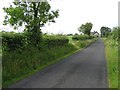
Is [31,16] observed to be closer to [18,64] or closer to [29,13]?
[29,13]

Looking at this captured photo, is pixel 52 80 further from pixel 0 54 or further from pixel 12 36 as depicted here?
pixel 12 36

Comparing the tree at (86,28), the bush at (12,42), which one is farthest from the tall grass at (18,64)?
the tree at (86,28)

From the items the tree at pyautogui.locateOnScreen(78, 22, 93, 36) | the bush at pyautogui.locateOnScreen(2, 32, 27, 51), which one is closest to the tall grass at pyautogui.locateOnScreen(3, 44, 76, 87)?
the bush at pyautogui.locateOnScreen(2, 32, 27, 51)

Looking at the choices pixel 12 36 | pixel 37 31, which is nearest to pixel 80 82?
pixel 12 36

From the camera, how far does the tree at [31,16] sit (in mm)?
26938

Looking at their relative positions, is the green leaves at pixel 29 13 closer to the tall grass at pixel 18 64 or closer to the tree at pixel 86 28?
the tall grass at pixel 18 64

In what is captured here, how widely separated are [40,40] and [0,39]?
9.17 metres

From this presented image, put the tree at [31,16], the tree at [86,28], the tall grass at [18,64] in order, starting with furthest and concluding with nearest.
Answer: the tree at [86,28]
the tree at [31,16]
the tall grass at [18,64]

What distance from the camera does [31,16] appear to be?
27328 millimetres

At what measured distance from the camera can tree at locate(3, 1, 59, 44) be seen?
26.9 meters

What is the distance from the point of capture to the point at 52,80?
49.6 feet

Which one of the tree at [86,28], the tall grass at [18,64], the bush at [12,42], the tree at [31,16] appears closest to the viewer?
the tall grass at [18,64]

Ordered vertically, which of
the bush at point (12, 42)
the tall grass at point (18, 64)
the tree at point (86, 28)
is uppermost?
the tree at point (86, 28)

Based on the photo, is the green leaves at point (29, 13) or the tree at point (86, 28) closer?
the green leaves at point (29, 13)
